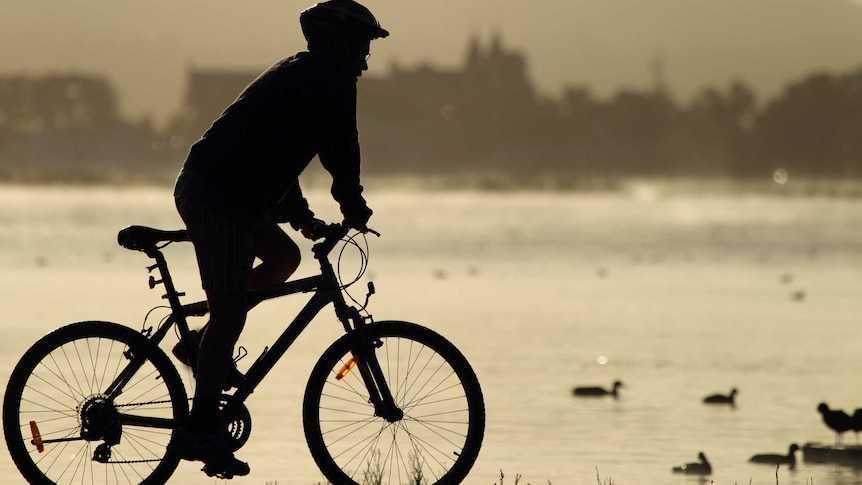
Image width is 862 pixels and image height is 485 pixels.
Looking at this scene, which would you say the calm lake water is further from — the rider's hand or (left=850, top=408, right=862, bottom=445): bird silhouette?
the rider's hand

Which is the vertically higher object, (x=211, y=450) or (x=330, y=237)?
(x=330, y=237)

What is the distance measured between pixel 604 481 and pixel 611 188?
140555 mm

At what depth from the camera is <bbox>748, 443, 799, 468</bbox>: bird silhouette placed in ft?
26.8

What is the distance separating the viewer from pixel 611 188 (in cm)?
Answer: 14700

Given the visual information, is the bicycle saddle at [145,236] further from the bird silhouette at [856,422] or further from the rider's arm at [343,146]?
the bird silhouette at [856,422]

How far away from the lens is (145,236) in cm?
584

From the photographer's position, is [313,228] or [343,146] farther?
[313,228]

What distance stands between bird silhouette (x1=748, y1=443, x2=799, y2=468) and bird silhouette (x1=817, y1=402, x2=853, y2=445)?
44.6 inches

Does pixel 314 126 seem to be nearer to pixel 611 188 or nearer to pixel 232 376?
pixel 232 376

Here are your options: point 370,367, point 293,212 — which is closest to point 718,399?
point 370,367

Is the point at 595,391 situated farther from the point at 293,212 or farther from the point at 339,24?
the point at 339,24

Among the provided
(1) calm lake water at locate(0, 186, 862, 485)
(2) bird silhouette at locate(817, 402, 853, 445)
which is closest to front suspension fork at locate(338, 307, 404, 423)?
(1) calm lake water at locate(0, 186, 862, 485)

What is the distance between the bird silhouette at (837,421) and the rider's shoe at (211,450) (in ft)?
15.3

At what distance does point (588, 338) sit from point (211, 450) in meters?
10.1
